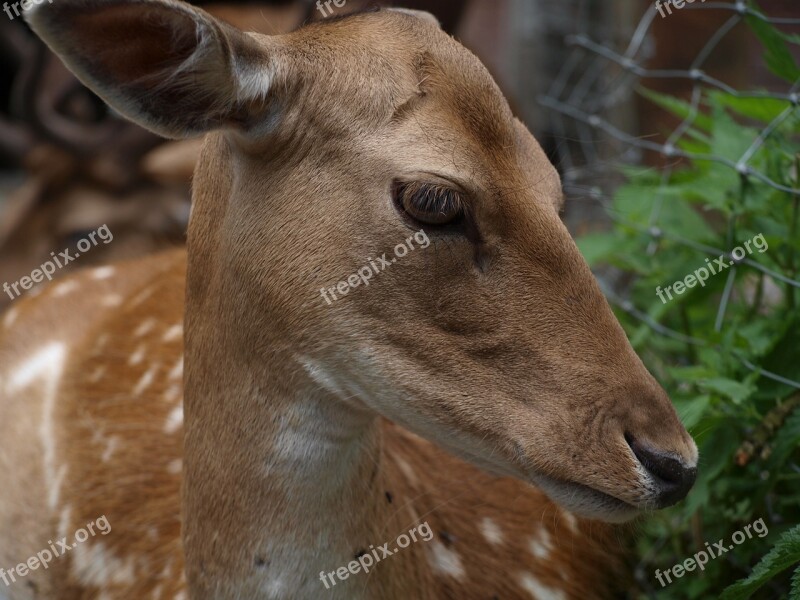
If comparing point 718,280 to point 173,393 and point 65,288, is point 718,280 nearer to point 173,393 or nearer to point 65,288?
point 173,393

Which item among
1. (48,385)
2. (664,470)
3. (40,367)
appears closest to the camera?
(664,470)

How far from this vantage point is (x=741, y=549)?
247 cm

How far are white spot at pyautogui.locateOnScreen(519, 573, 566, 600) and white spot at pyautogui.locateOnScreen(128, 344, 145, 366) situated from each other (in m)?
1.46

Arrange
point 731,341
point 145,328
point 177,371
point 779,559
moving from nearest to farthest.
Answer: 1. point 779,559
2. point 731,341
3. point 177,371
4. point 145,328

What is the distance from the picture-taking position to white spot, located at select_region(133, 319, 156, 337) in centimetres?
333

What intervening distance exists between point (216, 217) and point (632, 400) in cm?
94

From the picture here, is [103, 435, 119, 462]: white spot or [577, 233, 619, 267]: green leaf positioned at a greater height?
[577, 233, 619, 267]: green leaf

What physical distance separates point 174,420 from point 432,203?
143 cm

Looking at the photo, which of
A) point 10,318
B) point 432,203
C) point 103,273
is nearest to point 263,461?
point 432,203

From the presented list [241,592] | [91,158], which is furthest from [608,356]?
[91,158]

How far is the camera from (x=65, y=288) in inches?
155

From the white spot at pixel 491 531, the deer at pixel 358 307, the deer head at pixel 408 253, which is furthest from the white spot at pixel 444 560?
the deer head at pixel 408 253

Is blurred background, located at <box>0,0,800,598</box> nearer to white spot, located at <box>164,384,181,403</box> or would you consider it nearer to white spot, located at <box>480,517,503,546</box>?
white spot, located at <box>480,517,503,546</box>

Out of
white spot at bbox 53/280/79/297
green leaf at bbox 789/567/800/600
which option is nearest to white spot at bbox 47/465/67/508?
white spot at bbox 53/280/79/297
